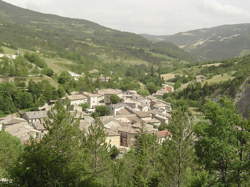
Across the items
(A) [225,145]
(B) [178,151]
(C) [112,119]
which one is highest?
(A) [225,145]

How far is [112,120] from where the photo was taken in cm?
5097

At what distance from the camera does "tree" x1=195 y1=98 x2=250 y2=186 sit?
13163mm

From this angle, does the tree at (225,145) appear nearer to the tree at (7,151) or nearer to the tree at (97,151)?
the tree at (97,151)

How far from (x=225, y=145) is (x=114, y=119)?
132ft

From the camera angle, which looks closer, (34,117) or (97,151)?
(97,151)

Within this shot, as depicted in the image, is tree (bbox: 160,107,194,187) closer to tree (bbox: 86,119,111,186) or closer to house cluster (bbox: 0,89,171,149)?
tree (bbox: 86,119,111,186)

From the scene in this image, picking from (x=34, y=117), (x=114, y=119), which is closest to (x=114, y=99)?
(x=114, y=119)

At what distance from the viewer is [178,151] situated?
14938mm

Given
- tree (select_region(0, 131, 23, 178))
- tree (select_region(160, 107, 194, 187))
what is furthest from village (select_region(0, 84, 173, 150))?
tree (select_region(160, 107, 194, 187))

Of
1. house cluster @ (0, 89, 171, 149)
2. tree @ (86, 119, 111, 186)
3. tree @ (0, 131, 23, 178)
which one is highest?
Answer: tree @ (86, 119, 111, 186)

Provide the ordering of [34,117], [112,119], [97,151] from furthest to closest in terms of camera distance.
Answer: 1. [112,119]
2. [34,117]
3. [97,151]

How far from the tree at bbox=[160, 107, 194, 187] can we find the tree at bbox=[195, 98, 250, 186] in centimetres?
69

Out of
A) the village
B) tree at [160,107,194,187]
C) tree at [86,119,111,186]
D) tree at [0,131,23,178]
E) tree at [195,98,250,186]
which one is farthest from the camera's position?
the village

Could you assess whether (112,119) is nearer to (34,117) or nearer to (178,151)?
(34,117)
